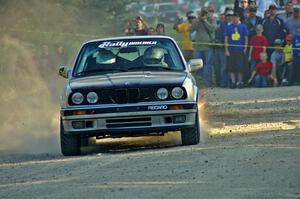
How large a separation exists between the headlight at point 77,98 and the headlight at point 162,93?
3.11ft

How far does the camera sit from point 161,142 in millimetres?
14586

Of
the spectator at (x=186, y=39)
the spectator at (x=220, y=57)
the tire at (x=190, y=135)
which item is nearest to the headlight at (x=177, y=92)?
the tire at (x=190, y=135)

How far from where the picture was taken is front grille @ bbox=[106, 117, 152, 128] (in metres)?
12.9

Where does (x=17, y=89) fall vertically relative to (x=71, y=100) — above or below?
below

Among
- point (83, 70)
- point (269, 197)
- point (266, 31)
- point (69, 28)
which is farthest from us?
point (69, 28)

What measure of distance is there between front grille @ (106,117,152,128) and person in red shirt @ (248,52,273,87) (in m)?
13.7

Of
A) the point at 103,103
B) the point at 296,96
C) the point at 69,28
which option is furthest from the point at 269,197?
the point at 69,28

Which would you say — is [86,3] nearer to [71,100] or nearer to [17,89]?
[17,89]

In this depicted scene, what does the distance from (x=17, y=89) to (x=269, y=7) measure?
6786 millimetres

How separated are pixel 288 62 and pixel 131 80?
1373 cm

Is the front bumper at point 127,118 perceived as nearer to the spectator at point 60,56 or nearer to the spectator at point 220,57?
the spectator at point 220,57

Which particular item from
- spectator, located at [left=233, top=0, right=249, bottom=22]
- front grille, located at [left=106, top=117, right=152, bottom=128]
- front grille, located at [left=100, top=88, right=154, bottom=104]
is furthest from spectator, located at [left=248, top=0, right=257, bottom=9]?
front grille, located at [left=106, top=117, right=152, bottom=128]

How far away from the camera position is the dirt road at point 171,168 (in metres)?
9.54

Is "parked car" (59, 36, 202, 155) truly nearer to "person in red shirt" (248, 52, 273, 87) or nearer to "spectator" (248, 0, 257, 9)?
"person in red shirt" (248, 52, 273, 87)
